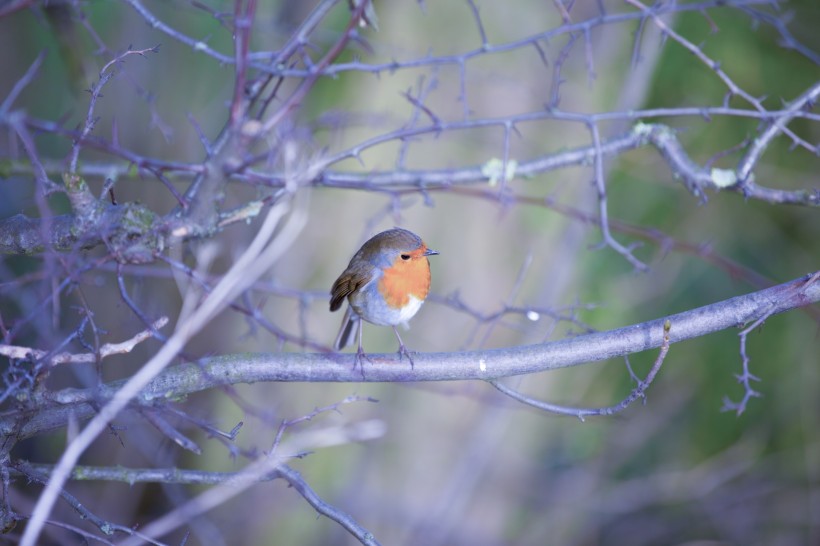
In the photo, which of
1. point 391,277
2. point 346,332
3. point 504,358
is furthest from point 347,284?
point 504,358

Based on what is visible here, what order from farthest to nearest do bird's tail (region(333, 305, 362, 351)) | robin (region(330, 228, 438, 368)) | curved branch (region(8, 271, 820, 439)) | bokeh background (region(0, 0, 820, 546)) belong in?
bokeh background (region(0, 0, 820, 546)) → bird's tail (region(333, 305, 362, 351)) → robin (region(330, 228, 438, 368)) → curved branch (region(8, 271, 820, 439))

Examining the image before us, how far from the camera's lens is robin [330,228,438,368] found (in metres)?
3.20

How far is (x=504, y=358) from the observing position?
2.51 metres

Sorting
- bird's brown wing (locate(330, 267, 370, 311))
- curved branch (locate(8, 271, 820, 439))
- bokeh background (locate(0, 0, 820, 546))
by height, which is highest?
bokeh background (locate(0, 0, 820, 546))

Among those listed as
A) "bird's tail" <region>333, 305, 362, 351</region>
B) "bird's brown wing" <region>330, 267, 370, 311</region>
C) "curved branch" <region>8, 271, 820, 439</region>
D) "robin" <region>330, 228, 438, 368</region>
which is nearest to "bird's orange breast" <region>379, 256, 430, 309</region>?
"robin" <region>330, 228, 438, 368</region>

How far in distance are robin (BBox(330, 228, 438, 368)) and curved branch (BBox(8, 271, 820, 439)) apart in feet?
2.09

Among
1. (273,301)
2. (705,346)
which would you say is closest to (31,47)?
(273,301)

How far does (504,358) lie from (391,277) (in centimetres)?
83

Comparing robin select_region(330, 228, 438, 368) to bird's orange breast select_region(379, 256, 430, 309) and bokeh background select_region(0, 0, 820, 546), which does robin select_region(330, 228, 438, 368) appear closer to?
bird's orange breast select_region(379, 256, 430, 309)

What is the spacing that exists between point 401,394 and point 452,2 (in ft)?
8.07

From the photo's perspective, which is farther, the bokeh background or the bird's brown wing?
the bokeh background

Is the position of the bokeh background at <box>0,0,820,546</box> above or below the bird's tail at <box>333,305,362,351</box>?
above

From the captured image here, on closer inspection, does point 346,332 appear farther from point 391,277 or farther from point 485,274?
point 485,274

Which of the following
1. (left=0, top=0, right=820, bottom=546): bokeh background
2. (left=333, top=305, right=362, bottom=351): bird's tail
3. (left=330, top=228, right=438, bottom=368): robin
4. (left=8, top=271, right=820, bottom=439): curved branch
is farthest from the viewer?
(left=0, top=0, right=820, bottom=546): bokeh background
